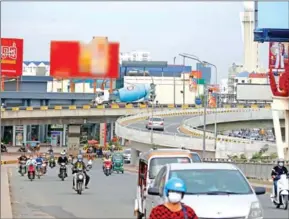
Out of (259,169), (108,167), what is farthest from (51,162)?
(259,169)

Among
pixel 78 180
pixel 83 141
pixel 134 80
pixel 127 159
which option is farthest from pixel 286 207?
pixel 134 80

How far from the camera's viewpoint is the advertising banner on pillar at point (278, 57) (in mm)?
44250

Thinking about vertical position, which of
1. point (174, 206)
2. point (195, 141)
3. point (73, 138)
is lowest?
point (73, 138)

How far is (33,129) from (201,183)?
4003 inches

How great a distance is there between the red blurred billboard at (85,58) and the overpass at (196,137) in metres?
6.76

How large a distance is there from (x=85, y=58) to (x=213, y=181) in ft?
236

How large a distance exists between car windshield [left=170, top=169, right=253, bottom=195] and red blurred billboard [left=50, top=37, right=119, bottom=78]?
69.7 meters

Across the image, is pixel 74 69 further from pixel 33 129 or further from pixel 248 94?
pixel 33 129

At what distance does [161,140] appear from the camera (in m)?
61.0

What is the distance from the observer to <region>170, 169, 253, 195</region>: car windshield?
A: 11.1m

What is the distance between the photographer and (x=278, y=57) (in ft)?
148

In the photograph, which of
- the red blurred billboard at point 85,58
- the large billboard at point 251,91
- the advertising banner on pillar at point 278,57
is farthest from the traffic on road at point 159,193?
the large billboard at point 251,91

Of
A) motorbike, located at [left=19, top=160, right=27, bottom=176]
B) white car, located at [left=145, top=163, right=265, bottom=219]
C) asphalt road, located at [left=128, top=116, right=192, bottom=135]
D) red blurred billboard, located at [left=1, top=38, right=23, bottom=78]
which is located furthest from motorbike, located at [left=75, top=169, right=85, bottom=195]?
red blurred billboard, located at [left=1, top=38, right=23, bottom=78]

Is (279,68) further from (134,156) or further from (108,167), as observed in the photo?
(134,156)
